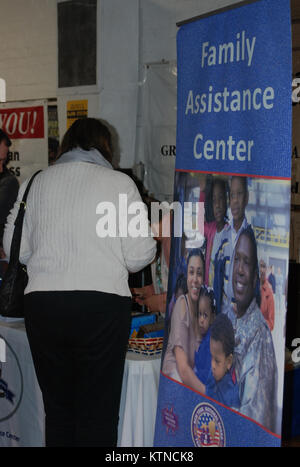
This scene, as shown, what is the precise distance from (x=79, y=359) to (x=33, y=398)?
1.81 feet

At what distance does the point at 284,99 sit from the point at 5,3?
356 cm

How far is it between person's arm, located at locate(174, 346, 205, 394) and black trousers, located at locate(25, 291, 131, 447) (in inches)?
7.0

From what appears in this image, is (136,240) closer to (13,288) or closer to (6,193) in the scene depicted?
(13,288)

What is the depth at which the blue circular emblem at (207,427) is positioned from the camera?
1.74m

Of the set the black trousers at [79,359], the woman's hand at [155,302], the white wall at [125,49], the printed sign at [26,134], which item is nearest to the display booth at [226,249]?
the black trousers at [79,359]

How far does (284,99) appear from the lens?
4.91ft

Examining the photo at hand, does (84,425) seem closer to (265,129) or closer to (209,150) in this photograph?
(209,150)

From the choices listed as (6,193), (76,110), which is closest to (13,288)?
(6,193)

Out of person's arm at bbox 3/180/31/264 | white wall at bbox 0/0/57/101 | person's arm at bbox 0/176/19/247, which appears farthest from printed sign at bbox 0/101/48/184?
person's arm at bbox 3/180/31/264

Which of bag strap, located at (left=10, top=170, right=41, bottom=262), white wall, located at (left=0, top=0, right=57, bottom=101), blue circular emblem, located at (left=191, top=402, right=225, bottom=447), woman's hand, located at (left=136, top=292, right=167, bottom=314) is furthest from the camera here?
white wall, located at (left=0, top=0, right=57, bottom=101)

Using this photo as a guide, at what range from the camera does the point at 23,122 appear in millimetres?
4344

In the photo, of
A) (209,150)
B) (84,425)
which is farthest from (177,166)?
(84,425)

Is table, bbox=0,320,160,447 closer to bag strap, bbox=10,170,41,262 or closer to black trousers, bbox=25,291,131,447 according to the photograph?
black trousers, bbox=25,291,131,447

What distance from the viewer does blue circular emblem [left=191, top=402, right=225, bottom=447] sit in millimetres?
1743
